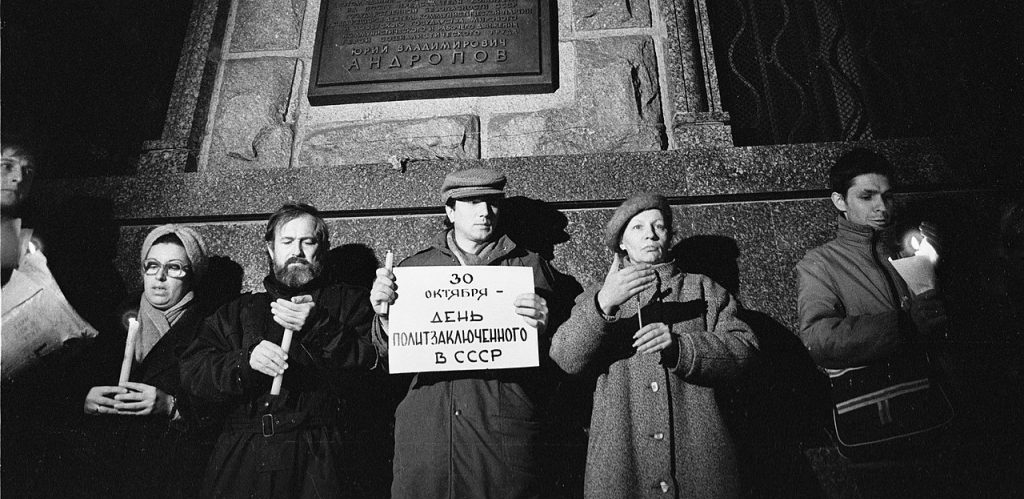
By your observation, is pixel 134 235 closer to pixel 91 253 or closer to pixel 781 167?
pixel 91 253

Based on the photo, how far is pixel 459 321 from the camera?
2715mm

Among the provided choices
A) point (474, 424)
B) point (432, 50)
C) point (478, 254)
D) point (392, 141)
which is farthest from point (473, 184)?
point (432, 50)

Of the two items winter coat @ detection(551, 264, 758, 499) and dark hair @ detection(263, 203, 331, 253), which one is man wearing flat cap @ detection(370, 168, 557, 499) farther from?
dark hair @ detection(263, 203, 331, 253)

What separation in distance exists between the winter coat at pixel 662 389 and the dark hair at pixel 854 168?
3.69 ft

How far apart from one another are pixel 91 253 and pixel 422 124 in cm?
218

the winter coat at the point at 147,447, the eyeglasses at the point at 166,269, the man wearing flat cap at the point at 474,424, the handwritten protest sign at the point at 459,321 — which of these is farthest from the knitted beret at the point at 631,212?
the eyeglasses at the point at 166,269

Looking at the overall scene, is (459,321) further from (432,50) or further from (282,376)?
(432,50)

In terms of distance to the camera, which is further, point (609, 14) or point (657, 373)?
point (609, 14)

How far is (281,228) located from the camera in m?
3.10

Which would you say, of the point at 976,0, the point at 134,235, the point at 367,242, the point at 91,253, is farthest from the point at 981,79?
the point at 91,253

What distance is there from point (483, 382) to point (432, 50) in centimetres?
268

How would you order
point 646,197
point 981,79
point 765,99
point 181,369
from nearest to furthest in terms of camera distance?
point 181,369 → point 646,197 → point 981,79 → point 765,99

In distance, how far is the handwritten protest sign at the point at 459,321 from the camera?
8.74 feet

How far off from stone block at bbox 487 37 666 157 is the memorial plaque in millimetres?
247
